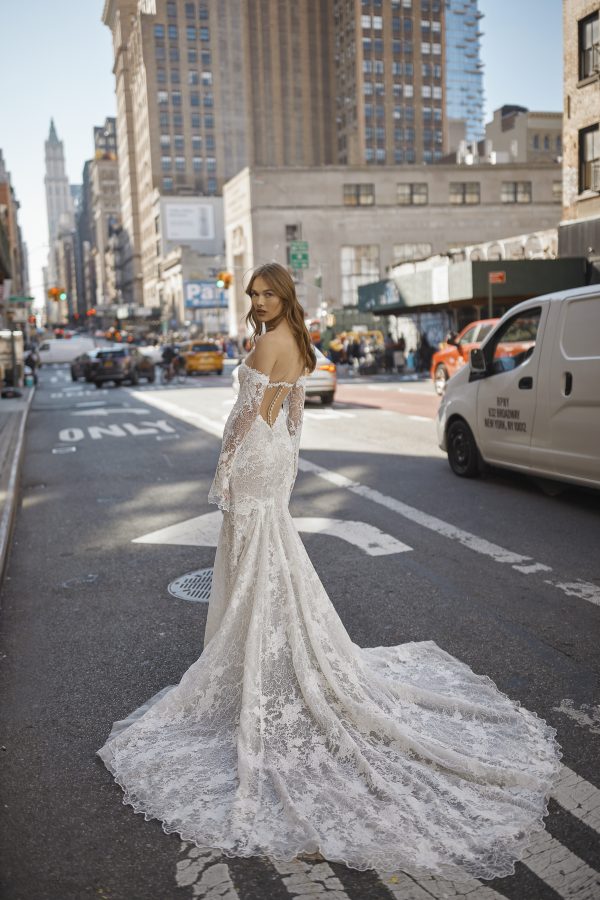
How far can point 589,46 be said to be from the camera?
86.9 ft

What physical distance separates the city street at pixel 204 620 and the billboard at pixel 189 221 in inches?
4571

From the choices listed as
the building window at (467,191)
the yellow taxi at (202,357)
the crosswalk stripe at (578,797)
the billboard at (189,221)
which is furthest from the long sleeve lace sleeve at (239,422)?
the billboard at (189,221)

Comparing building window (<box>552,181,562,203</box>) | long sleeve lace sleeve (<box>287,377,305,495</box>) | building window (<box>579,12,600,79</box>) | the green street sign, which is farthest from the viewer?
building window (<box>552,181,562,203</box>)

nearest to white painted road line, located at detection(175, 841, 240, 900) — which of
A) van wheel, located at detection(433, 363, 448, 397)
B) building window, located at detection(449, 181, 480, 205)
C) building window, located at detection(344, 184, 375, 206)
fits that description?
van wheel, located at detection(433, 363, 448, 397)

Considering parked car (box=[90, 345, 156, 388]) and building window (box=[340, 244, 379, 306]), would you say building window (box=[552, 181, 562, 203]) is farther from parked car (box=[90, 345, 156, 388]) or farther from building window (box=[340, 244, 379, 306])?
parked car (box=[90, 345, 156, 388])

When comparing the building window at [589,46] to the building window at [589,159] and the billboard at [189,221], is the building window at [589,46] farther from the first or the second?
the billboard at [189,221]

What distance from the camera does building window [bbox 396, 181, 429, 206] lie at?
73125mm

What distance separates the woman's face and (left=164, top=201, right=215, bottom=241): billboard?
12486cm

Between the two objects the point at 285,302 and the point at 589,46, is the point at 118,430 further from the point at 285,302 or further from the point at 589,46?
the point at 589,46

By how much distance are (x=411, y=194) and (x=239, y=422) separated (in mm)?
74087

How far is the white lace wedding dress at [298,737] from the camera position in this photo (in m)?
2.88

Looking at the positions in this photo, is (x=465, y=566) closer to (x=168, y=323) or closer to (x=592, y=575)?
(x=592, y=575)

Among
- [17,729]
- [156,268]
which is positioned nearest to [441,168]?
[156,268]

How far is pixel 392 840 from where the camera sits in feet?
9.28
